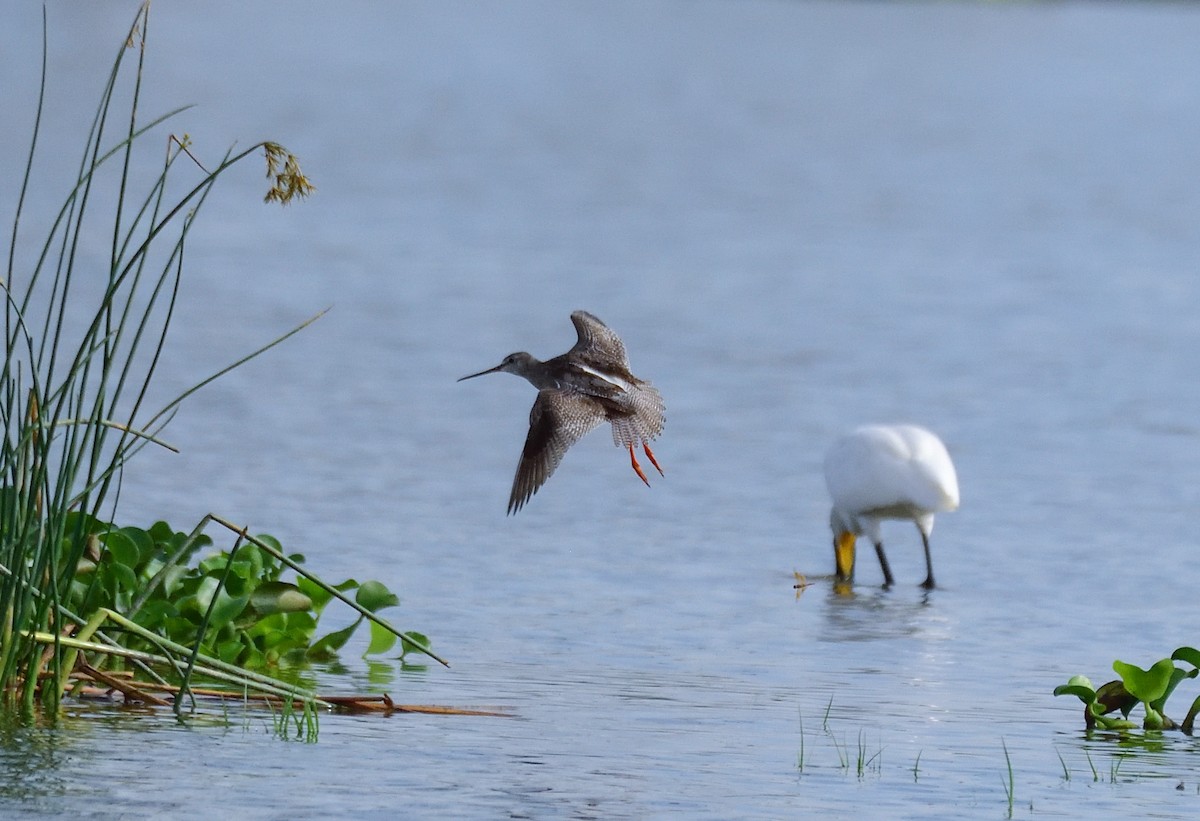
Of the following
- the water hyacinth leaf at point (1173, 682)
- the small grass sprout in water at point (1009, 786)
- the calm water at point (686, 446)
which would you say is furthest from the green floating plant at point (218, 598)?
the water hyacinth leaf at point (1173, 682)

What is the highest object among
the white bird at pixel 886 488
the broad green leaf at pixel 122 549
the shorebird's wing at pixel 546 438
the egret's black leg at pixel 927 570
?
the white bird at pixel 886 488

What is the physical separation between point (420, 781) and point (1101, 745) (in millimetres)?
1865

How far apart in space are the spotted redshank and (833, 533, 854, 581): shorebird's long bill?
11.1ft

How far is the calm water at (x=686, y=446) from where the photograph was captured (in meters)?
5.60

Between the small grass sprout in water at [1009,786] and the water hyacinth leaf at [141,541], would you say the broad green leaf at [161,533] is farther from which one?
the small grass sprout in water at [1009,786]

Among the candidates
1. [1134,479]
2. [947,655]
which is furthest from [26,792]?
[1134,479]

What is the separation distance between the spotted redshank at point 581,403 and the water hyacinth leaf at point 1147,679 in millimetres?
1331

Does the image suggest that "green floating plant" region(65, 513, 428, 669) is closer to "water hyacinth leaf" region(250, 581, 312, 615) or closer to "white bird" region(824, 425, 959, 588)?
"water hyacinth leaf" region(250, 581, 312, 615)

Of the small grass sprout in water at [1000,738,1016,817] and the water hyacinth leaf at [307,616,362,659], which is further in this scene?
the water hyacinth leaf at [307,616,362,659]

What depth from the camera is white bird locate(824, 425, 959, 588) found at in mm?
9734

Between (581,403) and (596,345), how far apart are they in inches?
17.4

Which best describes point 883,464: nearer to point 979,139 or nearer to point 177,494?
point 177,494

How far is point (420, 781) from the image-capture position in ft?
17.4

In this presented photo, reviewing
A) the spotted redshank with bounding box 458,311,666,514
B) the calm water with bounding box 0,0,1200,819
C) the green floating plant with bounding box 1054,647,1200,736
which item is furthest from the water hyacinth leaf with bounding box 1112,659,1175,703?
the spotted redshank with bounding box 458,311,666,514
